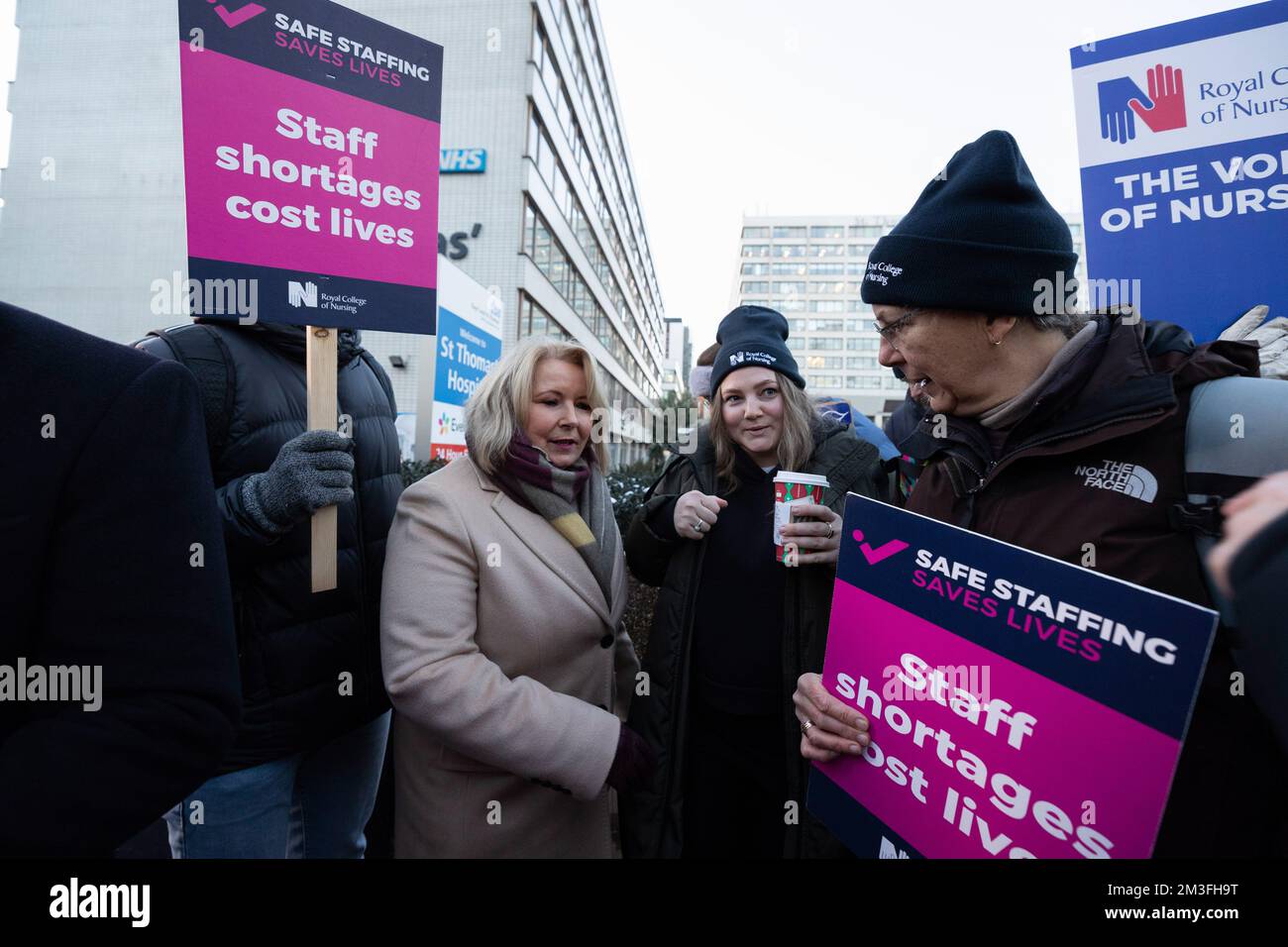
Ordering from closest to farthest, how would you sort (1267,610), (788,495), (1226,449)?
(1267,610) < (1226,449) < (788,495)

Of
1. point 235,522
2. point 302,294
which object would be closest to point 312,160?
point 302,294

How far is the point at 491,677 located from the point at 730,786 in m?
1.00

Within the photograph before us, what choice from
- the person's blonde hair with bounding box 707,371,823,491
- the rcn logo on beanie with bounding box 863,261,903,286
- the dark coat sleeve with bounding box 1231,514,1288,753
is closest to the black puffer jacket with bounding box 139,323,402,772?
the person's blonde hair with bounding box 707,371,823,491

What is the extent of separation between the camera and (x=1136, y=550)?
3.60 feet

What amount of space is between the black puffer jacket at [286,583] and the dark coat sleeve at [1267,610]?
6.10ft

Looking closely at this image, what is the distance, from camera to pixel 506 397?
6.34 ft

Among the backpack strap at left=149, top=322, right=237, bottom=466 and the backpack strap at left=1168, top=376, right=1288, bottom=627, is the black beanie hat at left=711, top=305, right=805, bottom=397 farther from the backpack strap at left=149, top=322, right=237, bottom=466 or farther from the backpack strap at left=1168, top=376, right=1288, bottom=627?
the backpack strap at left=149, top=322, right=237, bottom=466

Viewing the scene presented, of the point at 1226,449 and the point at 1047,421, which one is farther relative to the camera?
the point at 1047,421

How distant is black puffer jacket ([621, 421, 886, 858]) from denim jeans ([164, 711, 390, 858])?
34.7 inches

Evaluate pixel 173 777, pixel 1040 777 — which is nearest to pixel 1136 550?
pixel 1040 777

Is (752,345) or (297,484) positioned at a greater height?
(752,345)

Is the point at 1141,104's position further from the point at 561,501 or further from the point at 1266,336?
the point at 561,501

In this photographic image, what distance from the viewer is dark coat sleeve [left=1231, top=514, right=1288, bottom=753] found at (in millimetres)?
688

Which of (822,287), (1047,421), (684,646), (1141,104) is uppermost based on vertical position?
(822,287)
